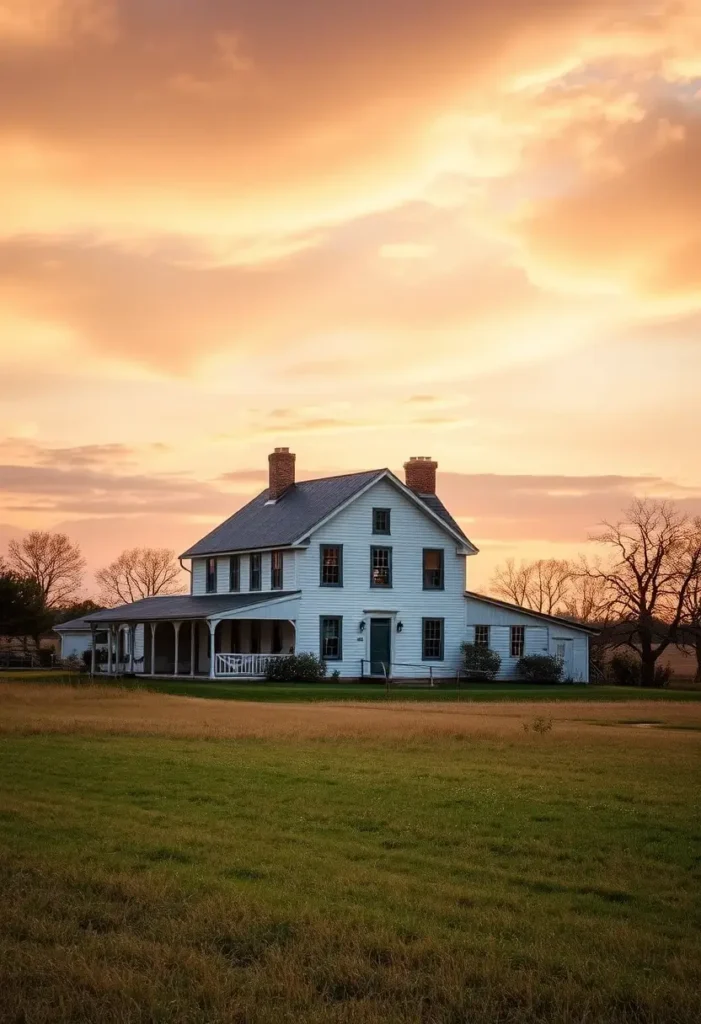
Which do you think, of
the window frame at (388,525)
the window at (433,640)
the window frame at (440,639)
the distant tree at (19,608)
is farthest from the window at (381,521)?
the distant tree at (19,608)

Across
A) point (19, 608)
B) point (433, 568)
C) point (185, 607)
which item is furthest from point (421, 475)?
point (19, 608)

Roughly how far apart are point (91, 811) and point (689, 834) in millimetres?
6053

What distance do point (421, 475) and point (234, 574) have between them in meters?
10.1

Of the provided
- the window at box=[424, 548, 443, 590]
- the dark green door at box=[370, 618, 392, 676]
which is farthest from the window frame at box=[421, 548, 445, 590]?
the dark green door at box=[370, 618, 392, 676]

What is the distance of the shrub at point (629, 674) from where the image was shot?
6356cm

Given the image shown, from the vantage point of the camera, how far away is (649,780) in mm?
16547

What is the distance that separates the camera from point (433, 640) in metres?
55.1

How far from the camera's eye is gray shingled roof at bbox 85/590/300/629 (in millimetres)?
51156

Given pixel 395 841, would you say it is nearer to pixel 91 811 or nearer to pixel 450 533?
pixel 91 811

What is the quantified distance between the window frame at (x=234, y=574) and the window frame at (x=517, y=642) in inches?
490

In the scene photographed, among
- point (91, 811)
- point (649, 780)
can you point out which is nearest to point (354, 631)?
point (649, 780)

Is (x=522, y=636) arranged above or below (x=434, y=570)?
below

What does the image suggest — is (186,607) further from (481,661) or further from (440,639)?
(481,661)

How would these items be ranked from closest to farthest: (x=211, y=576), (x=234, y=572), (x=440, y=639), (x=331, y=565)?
1. (x=331, y=565)
2. (x=440, y=639)
3. (x=234, y=572)
4. (x=211, y=576)
